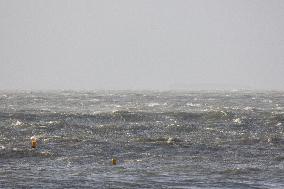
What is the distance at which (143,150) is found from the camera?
33.7 m

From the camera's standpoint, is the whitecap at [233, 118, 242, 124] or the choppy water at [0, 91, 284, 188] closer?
the choppy water at [0, 91, 284, 188]

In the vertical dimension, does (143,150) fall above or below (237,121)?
below

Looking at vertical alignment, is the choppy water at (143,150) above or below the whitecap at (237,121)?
below

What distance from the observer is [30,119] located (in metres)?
47.8

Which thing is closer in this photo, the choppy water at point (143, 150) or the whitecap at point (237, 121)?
the choppy water at point (143, 150)

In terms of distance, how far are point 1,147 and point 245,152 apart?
440 inches

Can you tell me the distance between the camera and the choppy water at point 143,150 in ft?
85.4

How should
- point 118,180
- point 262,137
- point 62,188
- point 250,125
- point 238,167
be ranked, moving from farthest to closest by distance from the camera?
point 250,125
point 262,137
point 238,167
point 118,180
point 62,188

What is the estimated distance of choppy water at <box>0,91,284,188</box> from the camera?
26.0 m

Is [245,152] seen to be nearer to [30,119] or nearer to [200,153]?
[200,153]

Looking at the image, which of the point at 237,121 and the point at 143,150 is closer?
the point at 143,150

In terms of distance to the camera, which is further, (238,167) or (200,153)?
(200,153)

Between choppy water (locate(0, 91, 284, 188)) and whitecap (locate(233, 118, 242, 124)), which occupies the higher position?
whitecap (locate(233, 118, 242, 124))

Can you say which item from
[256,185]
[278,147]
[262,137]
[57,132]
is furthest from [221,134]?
[256,185]
